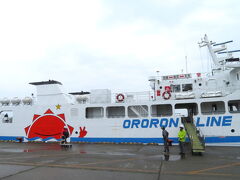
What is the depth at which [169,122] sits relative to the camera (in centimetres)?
1417

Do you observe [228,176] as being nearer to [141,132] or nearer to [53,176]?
[53,176]

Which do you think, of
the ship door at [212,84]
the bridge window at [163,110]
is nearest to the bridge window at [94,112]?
the bridge window at [163,110]

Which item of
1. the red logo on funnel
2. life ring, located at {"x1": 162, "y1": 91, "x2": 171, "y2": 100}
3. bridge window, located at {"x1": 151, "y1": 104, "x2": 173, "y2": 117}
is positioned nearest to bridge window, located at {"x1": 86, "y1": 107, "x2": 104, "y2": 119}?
the red logo on funnel

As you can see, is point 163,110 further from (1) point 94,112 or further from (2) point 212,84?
(1) point 94,112

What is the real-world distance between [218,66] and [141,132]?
362 inches

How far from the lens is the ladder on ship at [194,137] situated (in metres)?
9.93

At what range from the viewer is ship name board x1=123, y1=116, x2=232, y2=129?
13386 millimetres

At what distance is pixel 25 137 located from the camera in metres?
17.0

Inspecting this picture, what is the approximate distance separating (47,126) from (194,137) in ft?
38.8

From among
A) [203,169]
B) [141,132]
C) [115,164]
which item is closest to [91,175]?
[115,164]

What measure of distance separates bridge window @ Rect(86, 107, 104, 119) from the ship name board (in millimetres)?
2908

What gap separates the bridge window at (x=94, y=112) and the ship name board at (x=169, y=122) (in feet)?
9.54

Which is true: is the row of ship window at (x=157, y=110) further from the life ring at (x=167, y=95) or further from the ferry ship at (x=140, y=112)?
the life ring at (x=167, y=95)

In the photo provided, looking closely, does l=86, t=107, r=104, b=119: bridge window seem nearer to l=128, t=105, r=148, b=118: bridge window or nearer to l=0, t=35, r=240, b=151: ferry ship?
l=0, t=35, r=240, b=151: ferry ship
